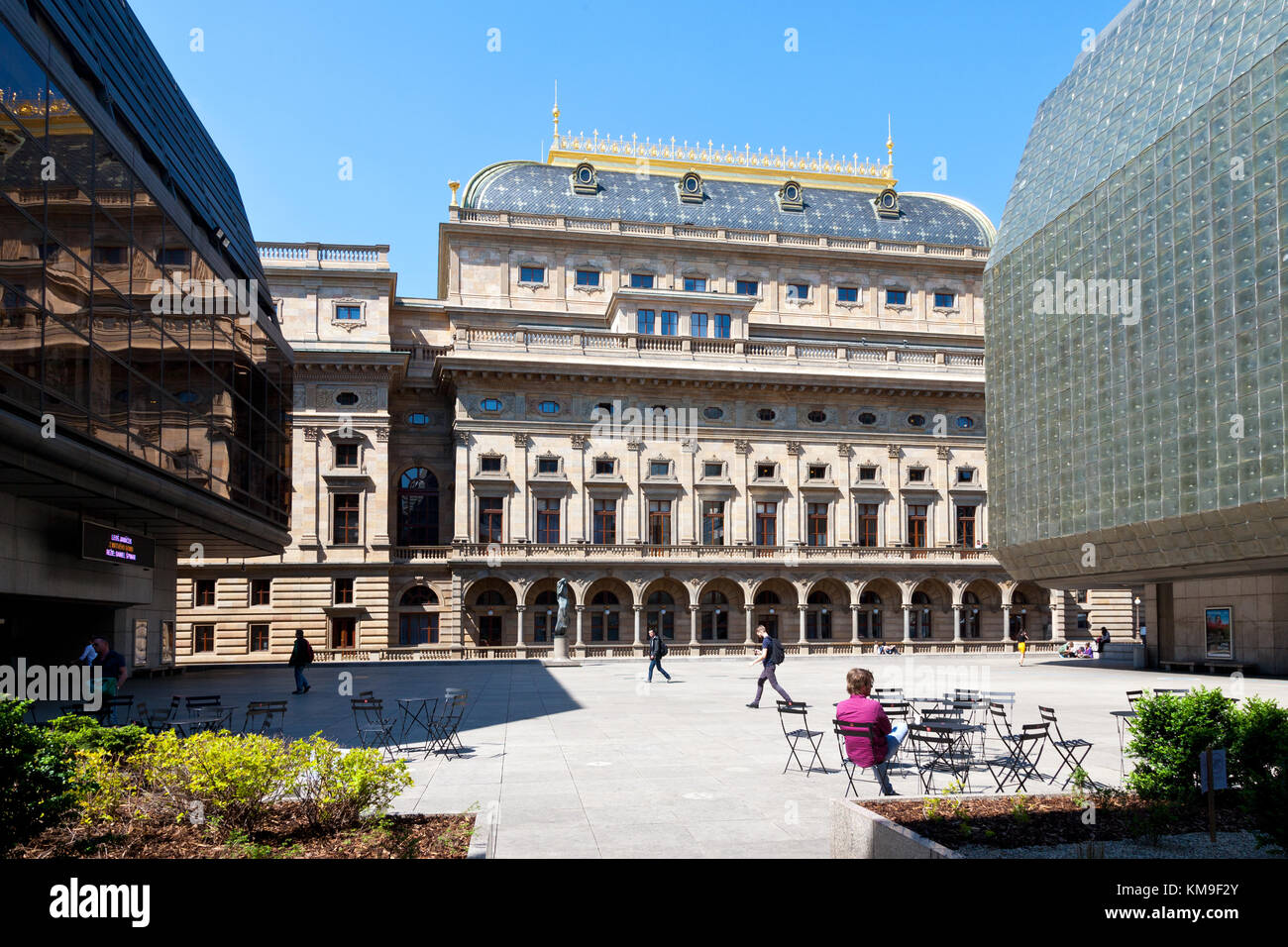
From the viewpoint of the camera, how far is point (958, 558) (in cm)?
6034

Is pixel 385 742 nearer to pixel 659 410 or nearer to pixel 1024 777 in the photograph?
pixel 1024 777

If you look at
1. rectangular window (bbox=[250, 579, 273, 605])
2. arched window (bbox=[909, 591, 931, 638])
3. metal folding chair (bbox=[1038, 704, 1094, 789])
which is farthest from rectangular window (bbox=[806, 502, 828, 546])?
metal folding chair (bbox=[1038, 704, 1094, 789])

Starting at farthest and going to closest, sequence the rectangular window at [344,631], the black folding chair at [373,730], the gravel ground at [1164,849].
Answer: the rectangular window at [344,631] → the black folding chair at [373,730] → the gravel ground at [1164,849]

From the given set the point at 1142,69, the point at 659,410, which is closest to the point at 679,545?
the point at 659,410

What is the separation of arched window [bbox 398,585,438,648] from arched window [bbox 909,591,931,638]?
26856 mm

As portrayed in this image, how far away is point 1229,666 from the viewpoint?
4044 centimetres

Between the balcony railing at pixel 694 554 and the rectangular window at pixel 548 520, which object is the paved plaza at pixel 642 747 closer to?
the balcony railing at pixel 694 554

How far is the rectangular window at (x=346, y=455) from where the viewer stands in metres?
55.2

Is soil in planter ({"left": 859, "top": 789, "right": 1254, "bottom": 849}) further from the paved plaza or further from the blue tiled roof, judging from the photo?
the blue tiled roof

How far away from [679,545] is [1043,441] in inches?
782

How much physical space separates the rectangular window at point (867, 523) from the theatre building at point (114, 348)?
34073 mm

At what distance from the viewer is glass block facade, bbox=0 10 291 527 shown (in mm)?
18109

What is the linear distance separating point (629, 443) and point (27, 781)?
49.8 m

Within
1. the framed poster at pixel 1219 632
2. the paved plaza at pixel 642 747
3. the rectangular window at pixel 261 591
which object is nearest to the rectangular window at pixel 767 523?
the paved plaza at pixel 642 747
